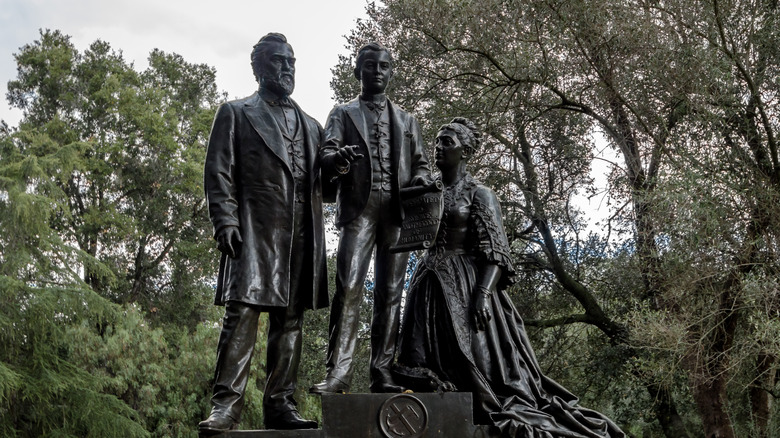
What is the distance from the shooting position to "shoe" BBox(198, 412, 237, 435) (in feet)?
17.8

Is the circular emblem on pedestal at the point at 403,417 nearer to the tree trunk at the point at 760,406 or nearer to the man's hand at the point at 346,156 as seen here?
the man's hand at the point at 346,156

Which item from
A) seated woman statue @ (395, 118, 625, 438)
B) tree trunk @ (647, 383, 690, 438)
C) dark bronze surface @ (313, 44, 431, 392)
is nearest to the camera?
dark bronze surface @ (313, 44, 431, 392)

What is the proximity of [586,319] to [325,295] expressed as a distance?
394 inches

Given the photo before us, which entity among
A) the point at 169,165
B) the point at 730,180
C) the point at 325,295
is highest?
the point at 169,165

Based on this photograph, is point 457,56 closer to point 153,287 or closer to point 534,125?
point 534,125

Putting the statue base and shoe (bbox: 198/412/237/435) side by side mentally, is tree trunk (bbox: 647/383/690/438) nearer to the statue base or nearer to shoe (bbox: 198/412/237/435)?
the statue base

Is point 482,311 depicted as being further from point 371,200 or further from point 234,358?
Result: point 234,358

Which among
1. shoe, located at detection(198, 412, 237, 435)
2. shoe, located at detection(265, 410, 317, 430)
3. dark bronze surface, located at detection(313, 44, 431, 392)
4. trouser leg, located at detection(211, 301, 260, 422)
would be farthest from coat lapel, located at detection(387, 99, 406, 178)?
shoe, located at detection(198, 412, 237, 435)

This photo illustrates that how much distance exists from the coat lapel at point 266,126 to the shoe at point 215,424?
5.27ft

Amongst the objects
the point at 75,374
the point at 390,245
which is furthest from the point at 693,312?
the point at 75,374

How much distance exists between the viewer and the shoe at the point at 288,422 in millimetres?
5828

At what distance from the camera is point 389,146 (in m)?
6.52

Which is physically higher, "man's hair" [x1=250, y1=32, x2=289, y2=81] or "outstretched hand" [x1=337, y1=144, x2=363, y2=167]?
"man's hair" [x1=250, y1=32, x2=289, y2=81]

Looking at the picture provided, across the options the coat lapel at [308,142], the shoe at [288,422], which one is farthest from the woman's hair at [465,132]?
the shoe at [288,422]
